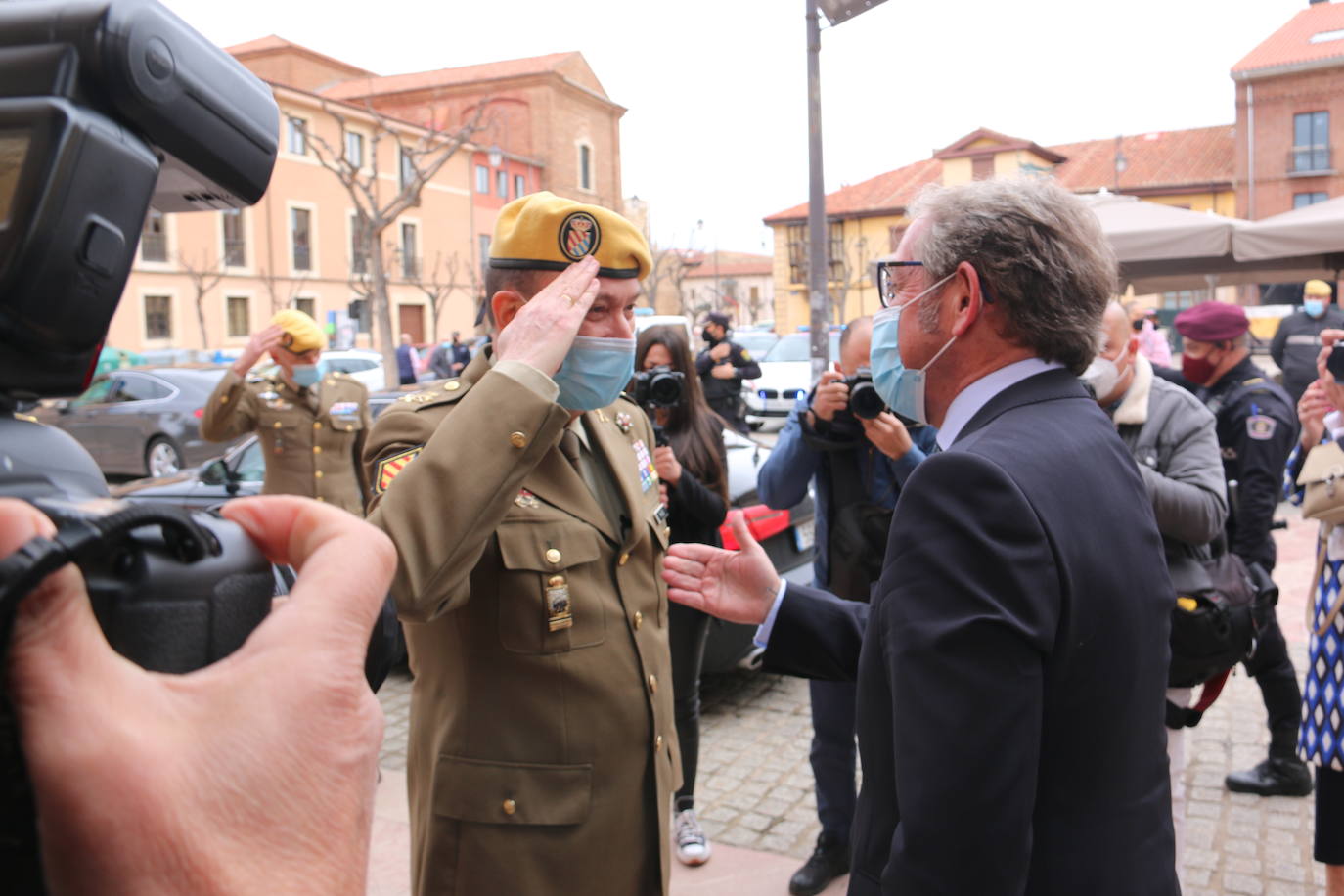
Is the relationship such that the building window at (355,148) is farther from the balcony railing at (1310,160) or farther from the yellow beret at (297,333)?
the balcony railing at (1310,160)

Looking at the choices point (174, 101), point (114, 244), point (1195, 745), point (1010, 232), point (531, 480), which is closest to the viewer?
point (114, 244)

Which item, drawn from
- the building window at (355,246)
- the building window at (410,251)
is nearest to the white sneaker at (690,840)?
the building window at (355,246)

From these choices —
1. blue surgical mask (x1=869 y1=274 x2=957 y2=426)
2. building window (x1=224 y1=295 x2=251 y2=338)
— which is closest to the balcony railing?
building window (x1=224 y1=295 x2=251 y2=338)

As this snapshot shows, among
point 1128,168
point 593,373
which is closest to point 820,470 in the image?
point 593,373

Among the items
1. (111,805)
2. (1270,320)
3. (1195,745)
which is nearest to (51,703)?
(111,805)

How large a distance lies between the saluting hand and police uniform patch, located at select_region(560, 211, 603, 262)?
0.37 metres

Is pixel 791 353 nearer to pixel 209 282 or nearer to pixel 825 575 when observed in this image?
pixel 825 575

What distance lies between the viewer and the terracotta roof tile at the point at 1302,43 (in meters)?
43.8

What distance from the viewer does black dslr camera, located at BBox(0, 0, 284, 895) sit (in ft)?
1.92

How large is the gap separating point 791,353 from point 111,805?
2028 centimetres

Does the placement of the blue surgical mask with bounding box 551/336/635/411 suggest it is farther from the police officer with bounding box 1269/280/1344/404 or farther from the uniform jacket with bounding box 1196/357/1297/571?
the police officer with bounding box 1269/280/1344/404

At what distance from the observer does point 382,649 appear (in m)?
0.88

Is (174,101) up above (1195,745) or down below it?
above

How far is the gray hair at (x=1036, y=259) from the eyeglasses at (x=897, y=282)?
11 mm
